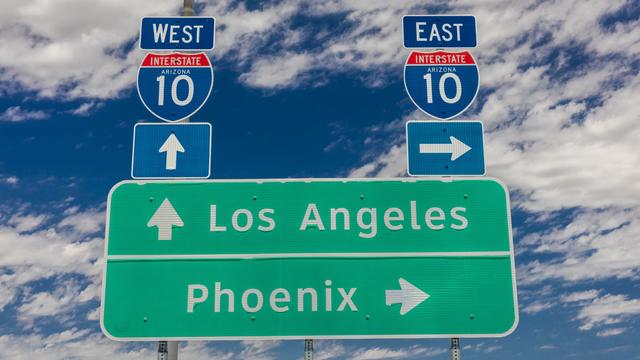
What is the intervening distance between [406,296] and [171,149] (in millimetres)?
3206

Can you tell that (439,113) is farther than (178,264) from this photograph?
Yes

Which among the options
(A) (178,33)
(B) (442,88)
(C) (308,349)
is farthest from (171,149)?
(B) (442,88)

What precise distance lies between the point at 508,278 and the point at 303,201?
2.36 meters

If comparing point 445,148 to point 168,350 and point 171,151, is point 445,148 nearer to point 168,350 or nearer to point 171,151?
point 171,151

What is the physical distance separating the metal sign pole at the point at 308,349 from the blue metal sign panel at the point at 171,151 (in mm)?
2248

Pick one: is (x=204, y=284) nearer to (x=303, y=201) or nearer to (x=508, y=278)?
(x=303, y=201)

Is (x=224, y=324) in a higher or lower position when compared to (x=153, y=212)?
lower

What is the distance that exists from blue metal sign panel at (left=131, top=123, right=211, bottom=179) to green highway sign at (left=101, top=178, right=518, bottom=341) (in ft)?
1.03

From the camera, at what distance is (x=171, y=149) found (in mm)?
8820

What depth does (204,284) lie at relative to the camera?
26.4 ft

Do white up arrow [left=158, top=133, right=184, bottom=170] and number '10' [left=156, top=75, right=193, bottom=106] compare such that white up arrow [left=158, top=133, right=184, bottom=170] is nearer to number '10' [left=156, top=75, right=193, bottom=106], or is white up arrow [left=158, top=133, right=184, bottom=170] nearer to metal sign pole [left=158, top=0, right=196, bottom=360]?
number '10' [left=156, top=75, right=193, bottom=106]

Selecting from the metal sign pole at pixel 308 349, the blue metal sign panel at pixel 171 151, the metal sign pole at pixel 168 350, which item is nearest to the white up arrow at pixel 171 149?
the blue metal sign panel at pixel 171 151

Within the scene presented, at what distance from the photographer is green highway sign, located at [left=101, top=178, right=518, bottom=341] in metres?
7.96

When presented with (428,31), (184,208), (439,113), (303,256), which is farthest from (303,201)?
(428,31)
